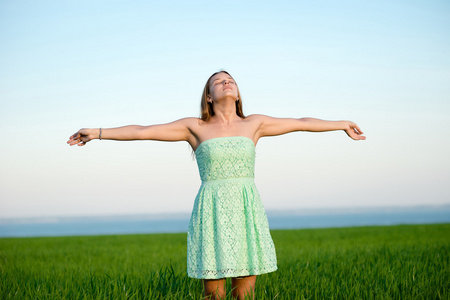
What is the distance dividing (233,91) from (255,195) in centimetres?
103

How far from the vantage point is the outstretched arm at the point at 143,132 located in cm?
420

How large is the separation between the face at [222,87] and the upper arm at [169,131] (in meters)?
0.34

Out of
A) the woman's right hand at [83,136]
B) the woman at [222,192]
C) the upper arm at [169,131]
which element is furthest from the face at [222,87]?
the woman's right hand at [83,136]

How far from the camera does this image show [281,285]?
5086 millimetres

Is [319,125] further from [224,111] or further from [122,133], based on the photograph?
[122,133]

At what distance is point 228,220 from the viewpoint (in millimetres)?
3949

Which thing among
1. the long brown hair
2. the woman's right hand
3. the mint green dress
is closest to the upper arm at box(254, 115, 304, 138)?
the long brown hair

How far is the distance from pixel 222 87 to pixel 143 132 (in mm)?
886

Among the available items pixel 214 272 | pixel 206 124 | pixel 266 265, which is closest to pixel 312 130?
pixel 206 124

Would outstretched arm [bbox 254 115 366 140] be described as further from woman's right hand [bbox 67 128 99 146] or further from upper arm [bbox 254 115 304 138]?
woman's right hand [bbox 67 128 99 146]

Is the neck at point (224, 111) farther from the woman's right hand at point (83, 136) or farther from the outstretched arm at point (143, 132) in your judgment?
the woman's right hand at point (83, 136)

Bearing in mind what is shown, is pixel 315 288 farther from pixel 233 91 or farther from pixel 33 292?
pixel 33 292

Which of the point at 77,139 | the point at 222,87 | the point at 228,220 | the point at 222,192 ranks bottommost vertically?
the point at 228,220

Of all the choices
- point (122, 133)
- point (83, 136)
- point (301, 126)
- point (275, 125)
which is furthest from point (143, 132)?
point (301, 126)
